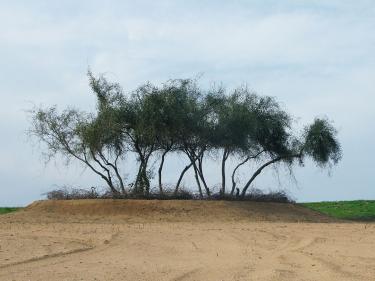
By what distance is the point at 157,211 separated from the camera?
1185 inches

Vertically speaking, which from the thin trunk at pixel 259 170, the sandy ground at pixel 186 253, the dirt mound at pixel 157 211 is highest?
the thin trunk at pixel 259 170

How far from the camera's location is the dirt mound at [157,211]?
29.4 metres

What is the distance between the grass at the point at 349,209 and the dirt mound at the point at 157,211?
6007mm

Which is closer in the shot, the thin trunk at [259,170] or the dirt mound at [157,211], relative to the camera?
the dirt mound at [157,211]

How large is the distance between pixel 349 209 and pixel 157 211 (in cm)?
1826

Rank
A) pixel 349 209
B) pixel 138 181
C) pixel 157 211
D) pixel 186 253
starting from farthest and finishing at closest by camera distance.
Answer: pixel 349 209
pixel 138 181
pixel 157 211
pixel 186 253

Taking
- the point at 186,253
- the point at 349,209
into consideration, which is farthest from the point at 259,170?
the point at 186,253

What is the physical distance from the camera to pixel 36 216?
29.6 metres

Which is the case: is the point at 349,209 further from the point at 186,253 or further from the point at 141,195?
the point at 186,253

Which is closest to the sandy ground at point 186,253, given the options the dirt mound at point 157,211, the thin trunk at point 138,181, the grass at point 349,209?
the dirt mound at point 157,211

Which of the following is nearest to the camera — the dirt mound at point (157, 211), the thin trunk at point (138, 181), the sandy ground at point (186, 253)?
the sandy ground at point (186, 253)

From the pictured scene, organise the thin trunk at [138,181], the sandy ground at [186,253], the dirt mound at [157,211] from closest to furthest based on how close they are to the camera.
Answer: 1. the sandy ground at [186,253]
2. the dirt mound at [157,211]
3. the thin trunk at [138,181]

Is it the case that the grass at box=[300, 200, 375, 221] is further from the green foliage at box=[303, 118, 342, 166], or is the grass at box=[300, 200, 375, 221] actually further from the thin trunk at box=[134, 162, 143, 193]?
the thin trunk at box=[134, 162, 143, 193]

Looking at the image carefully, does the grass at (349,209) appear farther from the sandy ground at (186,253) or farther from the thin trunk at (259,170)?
the sandy ground at (186,253)
